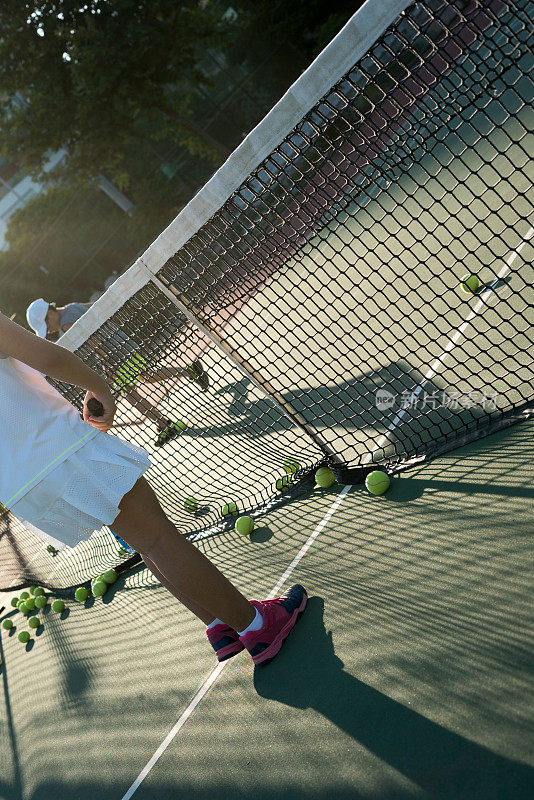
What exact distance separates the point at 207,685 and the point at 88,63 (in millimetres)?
12171

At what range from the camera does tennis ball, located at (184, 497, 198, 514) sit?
4.07m

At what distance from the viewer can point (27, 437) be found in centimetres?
196

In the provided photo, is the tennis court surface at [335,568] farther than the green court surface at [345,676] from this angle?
Yes

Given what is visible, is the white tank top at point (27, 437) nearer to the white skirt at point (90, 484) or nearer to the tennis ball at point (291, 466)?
the white skirt at point (90, 484)

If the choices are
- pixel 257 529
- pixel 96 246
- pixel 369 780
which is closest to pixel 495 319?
pixel 257 529

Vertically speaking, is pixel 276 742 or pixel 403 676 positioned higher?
pixel 403 676

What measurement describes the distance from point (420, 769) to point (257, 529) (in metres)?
1.75

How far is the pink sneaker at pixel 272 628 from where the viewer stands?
2.36 metres

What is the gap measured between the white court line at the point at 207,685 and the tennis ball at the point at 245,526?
474 mm

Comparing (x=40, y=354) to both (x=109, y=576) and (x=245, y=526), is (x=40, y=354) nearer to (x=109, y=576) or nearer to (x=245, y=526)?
(x=245, y=526)

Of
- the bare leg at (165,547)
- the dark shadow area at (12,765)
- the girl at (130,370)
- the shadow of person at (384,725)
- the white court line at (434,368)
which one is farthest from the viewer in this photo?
the girl at (130,370)

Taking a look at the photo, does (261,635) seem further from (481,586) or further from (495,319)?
(495,319)

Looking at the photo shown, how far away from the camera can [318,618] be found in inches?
97.6

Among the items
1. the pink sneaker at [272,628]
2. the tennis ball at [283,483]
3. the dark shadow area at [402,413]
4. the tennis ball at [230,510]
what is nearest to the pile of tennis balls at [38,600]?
the tennis ball at [230,510]
